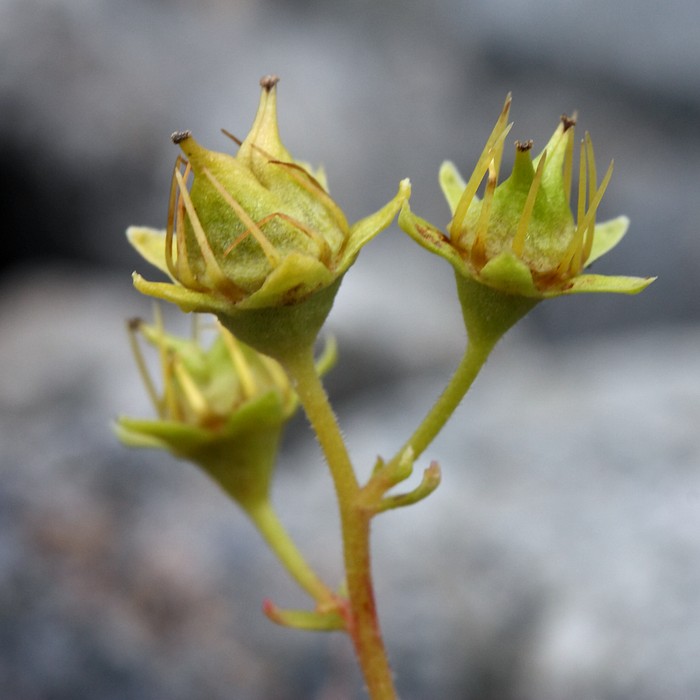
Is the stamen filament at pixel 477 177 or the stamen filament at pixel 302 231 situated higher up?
the stamen filament at pixel 477 177

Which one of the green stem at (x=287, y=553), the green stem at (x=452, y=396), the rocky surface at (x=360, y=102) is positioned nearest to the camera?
the green stem at (x=452, y=396)

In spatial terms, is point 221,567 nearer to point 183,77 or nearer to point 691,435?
point 691,435

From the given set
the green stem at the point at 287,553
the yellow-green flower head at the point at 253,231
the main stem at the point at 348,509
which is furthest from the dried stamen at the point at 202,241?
the green stem at the point at 287,553

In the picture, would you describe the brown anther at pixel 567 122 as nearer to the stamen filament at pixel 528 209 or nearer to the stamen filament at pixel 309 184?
the stamen filament at pixel 528 209

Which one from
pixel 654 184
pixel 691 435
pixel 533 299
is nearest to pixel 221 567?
pixel 691 435

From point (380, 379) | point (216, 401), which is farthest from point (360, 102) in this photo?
point (216, 401)

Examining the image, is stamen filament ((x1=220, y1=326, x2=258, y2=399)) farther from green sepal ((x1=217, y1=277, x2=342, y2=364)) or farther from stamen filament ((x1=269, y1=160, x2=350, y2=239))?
stamen filament ((x1=269, y1=160, x2=350, y2=239))
